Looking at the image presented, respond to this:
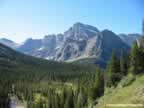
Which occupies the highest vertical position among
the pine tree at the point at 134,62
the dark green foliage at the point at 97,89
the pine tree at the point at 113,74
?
the pine tree at the point at 134,62

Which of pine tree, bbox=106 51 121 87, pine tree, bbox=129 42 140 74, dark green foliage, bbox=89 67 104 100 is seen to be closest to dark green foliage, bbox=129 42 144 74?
pine tree, bbox=129 42 140 74

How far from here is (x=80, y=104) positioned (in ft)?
352

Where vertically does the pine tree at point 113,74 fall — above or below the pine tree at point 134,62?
below

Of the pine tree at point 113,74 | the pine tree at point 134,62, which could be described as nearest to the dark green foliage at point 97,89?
the pine tree at point 113,74

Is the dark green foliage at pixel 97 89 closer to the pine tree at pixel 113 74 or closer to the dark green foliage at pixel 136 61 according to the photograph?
the pine tree at pixel 113 74

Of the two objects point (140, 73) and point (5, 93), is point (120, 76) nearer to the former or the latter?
point (140, 73)

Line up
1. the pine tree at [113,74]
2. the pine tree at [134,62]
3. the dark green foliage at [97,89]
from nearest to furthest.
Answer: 1. the pine tree at [134,62]
2. the pine tree at [113,74]
3. the dark green foliage at [97,89]

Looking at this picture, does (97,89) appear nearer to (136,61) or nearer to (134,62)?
(134,62)

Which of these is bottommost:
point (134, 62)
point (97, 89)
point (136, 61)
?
point (97, 89)

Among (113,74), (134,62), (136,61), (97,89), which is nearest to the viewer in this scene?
(136,61)

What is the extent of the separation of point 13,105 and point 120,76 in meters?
123

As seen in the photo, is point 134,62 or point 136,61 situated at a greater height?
point 136,61

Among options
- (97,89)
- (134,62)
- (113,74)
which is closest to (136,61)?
(134,62)

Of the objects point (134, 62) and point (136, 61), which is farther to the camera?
point (134, 62)
